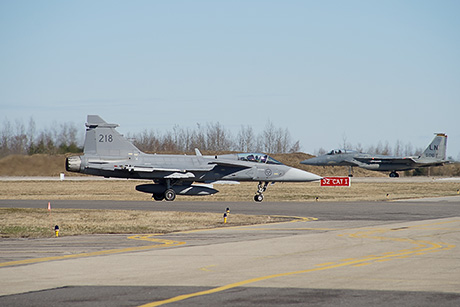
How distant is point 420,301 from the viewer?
773cm

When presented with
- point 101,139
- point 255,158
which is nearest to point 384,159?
Result: point 255,158

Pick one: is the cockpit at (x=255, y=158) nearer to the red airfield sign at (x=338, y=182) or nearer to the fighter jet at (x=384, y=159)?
the red airfield sign at (x=338, y=182)

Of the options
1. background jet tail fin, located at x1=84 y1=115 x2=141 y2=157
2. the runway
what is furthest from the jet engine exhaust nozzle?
the runway

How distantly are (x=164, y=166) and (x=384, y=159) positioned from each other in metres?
51.1

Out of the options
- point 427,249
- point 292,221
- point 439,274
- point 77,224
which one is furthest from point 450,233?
point 77,224

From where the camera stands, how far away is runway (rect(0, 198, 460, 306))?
8.03 m

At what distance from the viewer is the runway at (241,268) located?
26.3 ft

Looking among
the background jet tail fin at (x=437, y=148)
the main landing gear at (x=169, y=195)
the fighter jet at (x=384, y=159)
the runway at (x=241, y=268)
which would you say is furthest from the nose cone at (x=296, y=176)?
the background jet tail fin at (x=437, y=148)

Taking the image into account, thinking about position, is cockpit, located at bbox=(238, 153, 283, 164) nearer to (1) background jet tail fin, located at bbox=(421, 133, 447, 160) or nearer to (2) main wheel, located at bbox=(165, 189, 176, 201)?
(2) main wheel, located at bbox=(165, 189, 176, 201)

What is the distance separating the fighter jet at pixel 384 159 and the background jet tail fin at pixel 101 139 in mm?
47906

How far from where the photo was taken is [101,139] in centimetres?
3216

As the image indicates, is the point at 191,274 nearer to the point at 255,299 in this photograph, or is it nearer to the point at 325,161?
the point at 255,299

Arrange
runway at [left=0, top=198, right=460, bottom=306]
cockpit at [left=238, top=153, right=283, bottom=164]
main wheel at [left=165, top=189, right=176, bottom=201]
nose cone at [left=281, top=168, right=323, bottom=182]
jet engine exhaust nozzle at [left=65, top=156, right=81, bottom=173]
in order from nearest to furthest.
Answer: runway at [left=0, top=198, right=460, bottom=306] → jet engine exhaust nozzle at [left=65, top=156, right=81, bottom=173] → main wheel at [left=165, top=189, right=176, bottom=201] → cockpit at [left=238, top=153, right=283, bottom=164] → nose cone at [left=281, top=168, right=323, bottom=182]

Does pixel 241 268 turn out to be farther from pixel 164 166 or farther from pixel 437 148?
pixel 437 148
